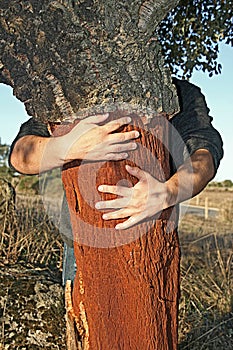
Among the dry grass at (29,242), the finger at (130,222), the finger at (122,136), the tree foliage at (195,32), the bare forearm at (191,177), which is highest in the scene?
the tree foliage at (195,32)

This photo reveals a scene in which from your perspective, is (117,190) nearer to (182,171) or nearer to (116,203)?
(116,203)

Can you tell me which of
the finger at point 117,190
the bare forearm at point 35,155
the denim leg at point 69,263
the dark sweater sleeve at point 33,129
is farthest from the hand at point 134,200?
the denim leg at point 69,263

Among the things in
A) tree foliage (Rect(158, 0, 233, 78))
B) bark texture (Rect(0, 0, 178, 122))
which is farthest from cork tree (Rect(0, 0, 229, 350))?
tree foliage (Rect(158, 0, 233, 78))

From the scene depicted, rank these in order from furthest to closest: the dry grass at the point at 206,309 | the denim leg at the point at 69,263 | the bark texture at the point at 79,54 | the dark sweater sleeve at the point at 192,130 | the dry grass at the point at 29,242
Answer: the dry grass at the point at 29,242, the dry grass at the point at 206,309, the denim leg at the point at 69,263, the dark sweater sleeve at the point at 192,130, the bark texture at the point at 79,54

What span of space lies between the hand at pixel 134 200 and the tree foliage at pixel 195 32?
2.42 meters

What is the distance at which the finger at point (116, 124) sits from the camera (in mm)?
2264

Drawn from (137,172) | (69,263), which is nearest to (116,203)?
(137,172)

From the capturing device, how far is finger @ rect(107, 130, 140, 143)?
226cm

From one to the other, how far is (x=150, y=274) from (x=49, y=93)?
2.88ft

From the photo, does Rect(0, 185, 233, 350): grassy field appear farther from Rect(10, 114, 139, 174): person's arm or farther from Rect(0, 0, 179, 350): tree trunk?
Rect(10, 114, 139, 174): person's arm

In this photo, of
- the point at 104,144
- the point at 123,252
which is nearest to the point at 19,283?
the point at 123,252

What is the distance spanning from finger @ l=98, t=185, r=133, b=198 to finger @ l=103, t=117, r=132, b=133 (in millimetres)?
233

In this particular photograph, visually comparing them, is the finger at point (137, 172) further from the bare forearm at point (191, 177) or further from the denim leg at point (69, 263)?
the denim leg at point (69, 263)

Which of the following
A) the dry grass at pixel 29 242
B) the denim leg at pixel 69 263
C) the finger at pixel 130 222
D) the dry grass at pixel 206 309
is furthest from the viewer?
the dry grass at pixel 29 242
